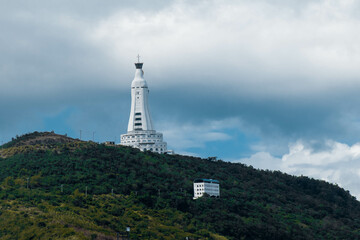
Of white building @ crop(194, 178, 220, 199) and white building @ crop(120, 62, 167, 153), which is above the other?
white building @ crop(120, 62, 167, 153)

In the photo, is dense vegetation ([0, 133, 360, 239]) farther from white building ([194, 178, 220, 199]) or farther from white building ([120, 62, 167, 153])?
white building ([120, 62, 167, 153])

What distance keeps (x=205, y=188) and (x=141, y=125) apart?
40.6 meters

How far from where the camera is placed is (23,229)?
10462 centimetres

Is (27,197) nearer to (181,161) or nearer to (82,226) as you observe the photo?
(82,226)

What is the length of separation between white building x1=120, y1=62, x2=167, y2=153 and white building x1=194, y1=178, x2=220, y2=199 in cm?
3268

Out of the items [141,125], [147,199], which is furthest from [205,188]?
[141,125]

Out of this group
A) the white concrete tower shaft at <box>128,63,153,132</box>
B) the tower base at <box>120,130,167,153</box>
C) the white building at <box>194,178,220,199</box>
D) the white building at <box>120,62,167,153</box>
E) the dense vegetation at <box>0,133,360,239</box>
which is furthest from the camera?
the white concrete tower shaft at <box>128,63,153,132</box>

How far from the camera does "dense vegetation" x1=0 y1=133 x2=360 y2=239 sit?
113 meters

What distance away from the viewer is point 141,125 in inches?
7170

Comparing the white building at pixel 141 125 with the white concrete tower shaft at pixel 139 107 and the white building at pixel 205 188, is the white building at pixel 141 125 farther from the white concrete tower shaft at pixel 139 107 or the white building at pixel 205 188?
the white building at pixel 205 188

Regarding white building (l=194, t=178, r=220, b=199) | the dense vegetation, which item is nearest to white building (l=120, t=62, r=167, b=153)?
the dense vegetation

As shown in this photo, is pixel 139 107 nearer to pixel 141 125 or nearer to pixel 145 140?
pixel 141 125

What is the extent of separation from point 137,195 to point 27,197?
75.5 ft

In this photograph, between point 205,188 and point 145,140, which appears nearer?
point 205,188
